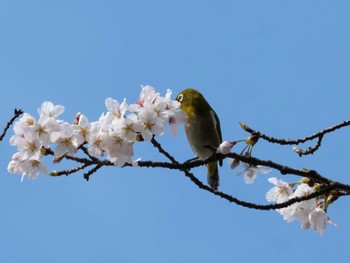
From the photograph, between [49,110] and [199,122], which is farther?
[199,122]

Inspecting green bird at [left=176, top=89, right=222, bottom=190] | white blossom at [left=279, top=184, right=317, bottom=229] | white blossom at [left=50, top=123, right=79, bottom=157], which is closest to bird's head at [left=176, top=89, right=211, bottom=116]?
green bird at [left=176, top=89, right=222, bottom=190]

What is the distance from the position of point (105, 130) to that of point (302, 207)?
5.98 feet

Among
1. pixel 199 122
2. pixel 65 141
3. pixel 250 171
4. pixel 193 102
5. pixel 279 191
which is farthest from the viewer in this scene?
pixel 199 122

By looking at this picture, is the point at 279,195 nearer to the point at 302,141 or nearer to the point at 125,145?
the point at 302,141

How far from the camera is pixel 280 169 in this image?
3.68 m

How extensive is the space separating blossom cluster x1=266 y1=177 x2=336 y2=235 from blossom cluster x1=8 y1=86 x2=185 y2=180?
1.27 m

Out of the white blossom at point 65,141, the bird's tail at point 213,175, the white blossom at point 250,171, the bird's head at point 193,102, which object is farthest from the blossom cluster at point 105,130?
the bird's tail at point 213,175

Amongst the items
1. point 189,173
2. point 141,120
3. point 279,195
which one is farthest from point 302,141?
point 141,120

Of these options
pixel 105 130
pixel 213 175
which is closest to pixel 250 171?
pixel 105 130

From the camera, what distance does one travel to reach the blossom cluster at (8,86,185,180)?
3.66m

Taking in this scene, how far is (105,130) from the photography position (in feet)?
12.4

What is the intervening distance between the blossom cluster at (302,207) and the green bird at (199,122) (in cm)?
79

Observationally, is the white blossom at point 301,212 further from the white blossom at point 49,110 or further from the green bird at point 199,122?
the white blossom at point 49,110

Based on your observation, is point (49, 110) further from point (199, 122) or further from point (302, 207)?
point (302, 207)
